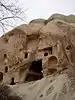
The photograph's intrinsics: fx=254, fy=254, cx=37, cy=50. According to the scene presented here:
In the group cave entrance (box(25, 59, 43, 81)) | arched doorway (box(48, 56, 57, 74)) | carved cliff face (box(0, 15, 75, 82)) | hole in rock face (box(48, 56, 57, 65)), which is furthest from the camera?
cave entrance (box(25, 59, 43, 81))

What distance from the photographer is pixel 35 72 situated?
1013 inches

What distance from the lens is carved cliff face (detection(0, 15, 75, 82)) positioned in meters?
22.5

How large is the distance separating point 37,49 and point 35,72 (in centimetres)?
285

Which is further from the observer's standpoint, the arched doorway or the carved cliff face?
the carved cliff face

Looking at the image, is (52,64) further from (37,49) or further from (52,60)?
(37,49)

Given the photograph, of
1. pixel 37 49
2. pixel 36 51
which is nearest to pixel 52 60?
pixel 36 51

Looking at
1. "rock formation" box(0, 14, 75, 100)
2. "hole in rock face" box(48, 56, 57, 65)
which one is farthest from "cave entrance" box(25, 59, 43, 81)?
"hole in rock face" box(48, 56, 57, 65)

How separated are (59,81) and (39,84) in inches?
82.0

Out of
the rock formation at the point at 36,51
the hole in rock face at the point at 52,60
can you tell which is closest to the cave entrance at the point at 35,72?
the rock formation at the point at 36,51

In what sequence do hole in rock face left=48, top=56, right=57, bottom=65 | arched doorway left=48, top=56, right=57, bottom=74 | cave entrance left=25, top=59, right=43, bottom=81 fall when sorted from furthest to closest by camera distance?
cave entrance left=25, top=59, right=43, bottom=81, hole in rock face left=48, top=56, right=57, bottom=65, arched doorway left=48, top=56, right=57, bottom=74

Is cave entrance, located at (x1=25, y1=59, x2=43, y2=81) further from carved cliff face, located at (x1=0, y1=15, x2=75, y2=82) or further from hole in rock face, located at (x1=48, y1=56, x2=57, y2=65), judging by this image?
hole in rock face, located at (x1=48, y1=56, x2=57, y2=65)

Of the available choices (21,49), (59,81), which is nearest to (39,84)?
(59,81)

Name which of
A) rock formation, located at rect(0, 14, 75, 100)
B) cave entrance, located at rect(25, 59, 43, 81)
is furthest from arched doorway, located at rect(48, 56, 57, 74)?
cave entrance, located at rect(25, 59, 43, 81)

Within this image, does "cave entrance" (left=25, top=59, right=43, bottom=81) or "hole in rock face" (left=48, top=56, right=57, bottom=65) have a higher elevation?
"hole in rock face" (left=48, top=56, right=57, bottom=65)
